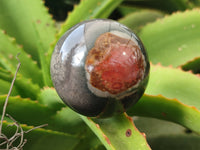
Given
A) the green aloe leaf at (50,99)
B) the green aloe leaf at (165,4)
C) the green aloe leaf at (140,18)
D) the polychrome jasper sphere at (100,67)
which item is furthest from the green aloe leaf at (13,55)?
the green aloe leaf at (165,4)

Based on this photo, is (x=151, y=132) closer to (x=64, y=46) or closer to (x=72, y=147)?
(x=72, y=147)

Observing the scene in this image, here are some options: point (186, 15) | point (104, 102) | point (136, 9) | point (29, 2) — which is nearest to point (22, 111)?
point (104, 102)

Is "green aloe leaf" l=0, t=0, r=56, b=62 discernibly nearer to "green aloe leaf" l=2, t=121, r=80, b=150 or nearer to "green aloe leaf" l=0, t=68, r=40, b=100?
"green aloe leaf" l=0, t=68, r=40, b=100

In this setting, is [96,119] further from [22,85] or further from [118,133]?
[22,85]

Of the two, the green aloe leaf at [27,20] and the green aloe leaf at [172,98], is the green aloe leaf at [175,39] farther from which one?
the green aloe leaf at [27,20]

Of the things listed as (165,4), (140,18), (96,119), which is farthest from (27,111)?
(165,4)

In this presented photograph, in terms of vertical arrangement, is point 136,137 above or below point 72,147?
above
